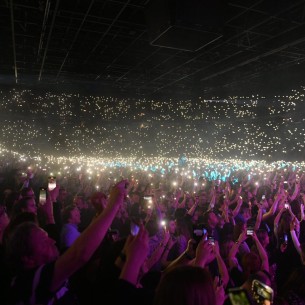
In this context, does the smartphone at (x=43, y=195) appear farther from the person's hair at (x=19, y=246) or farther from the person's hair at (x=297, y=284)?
the person's hair at (x=297, y=284)

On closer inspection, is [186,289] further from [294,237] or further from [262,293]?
[294,237]

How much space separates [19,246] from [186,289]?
107cm

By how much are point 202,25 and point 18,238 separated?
4.30 meters

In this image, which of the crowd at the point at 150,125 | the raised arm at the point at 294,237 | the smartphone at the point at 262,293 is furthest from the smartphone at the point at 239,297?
the crowd at the point at 150,125

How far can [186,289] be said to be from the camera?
51.6 inches

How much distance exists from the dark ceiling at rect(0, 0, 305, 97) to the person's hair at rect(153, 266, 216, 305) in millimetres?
4328

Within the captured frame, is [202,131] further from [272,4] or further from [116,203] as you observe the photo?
[116,203]

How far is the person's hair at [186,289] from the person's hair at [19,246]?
2.99 feet

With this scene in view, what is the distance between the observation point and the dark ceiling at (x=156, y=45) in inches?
217

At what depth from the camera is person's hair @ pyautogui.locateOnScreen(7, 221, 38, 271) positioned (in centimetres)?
185

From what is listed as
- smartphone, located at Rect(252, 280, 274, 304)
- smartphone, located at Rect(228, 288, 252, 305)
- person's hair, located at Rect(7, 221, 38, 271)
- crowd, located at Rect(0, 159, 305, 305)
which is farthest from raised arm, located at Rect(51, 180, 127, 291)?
smartphone, located at Rect(252, 280, 274, 304)

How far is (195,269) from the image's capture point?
55.6 inches

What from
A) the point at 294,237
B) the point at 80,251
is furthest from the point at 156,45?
the point at 80,251

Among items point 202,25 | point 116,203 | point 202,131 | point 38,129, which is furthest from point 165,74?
point 116,203
